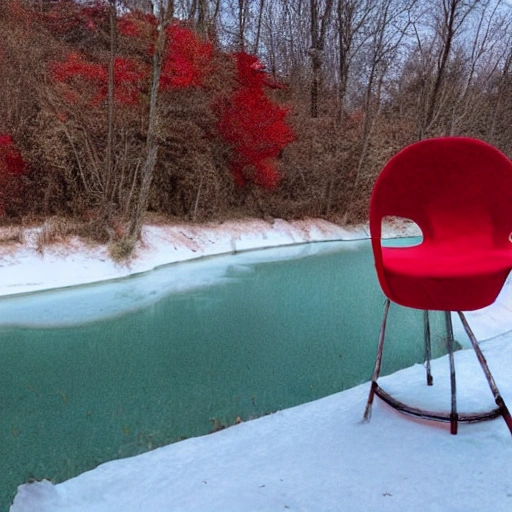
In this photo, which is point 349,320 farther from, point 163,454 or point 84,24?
point 84,24

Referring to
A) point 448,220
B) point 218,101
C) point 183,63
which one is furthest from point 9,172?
point 448,220

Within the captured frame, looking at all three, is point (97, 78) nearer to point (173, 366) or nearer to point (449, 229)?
point (173, 366)

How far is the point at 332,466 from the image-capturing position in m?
1.35

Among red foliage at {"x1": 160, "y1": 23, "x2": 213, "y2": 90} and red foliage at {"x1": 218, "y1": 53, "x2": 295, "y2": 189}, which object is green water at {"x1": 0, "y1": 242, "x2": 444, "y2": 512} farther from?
red foliage at {"x1": 218, "y1": 53, "x2": 295, "y2": 189}

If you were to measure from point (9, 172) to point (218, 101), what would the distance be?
3648mm

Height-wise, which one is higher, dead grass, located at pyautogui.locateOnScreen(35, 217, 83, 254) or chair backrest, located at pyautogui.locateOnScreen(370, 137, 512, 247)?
chair backrest, located at pyautogui.locateOnScreen(370, 137, 512, 247)

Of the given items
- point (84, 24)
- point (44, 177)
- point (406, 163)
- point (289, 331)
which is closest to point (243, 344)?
point (289, 331)

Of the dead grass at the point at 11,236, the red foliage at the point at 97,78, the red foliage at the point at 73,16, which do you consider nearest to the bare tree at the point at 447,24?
the red foliage at the point at 97,78

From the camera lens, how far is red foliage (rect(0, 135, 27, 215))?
20.7 ft

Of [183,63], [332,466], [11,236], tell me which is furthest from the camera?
[183,63]

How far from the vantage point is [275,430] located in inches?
66.6

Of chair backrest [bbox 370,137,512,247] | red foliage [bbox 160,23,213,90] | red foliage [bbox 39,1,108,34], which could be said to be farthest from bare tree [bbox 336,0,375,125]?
chair backrest [bbox 370,137,512,247]

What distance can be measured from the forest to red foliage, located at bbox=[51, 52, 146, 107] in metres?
0.02

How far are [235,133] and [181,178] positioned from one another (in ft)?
4.22
